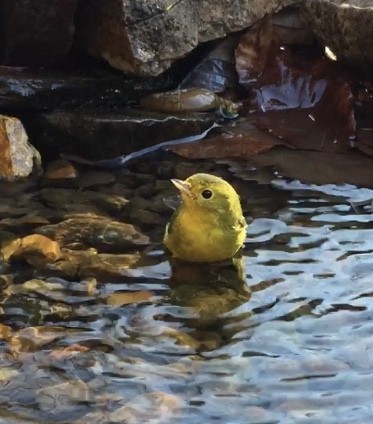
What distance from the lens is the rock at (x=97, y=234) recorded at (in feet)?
18.8

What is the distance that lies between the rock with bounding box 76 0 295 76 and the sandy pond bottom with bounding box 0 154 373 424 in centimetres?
142

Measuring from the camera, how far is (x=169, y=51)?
743 centimetres

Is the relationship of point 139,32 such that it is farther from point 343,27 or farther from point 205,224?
point 205,224

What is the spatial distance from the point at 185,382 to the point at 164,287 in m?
1.00

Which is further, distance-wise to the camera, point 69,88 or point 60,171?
point 69,88

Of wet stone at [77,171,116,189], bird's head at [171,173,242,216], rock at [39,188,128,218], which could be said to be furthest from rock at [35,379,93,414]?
wet stone at [77,171,116,189]

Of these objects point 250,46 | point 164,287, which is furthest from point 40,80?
point 164,287

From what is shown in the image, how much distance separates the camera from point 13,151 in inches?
263

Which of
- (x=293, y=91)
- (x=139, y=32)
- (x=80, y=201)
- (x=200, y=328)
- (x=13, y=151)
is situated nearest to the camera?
(x=200, y=328)

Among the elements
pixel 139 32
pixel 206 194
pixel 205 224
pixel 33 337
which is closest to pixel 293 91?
pixel 139 32

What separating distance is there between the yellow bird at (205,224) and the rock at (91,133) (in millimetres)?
1746

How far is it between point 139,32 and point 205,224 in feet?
7.58

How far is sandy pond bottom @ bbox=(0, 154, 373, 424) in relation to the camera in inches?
164

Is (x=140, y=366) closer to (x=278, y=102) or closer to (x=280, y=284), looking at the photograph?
(x=280, y=284)
